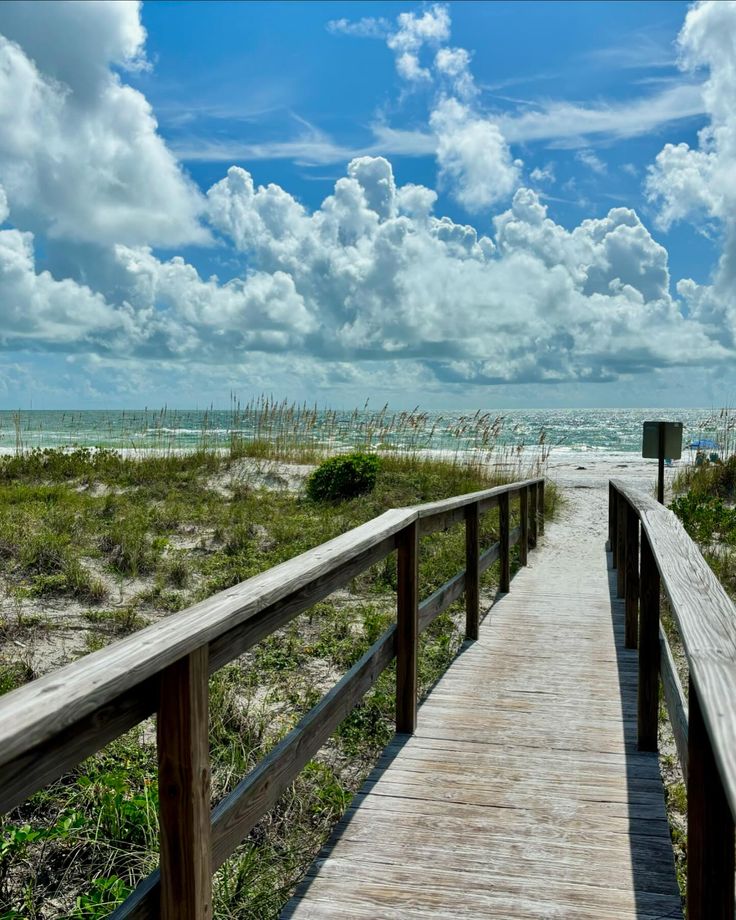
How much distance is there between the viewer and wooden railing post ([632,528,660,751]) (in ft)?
12.0

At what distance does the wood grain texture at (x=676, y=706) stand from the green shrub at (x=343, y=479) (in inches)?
370

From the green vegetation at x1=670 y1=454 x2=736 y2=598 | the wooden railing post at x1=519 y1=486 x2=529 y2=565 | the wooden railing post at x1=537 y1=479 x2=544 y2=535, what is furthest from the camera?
the wooden railing post at x1=537 y1=479 x2=544 y2=535

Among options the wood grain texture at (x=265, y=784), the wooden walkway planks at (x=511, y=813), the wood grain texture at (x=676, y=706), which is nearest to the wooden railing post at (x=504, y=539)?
the wooden walkway planks at (x=511, y=813)

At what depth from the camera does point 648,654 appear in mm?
3691

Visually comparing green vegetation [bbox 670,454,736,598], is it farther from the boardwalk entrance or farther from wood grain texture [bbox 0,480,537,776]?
wood grain texture [bbox 0,480,537,776]

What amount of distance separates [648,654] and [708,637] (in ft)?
7.12

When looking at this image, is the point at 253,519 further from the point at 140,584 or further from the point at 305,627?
the point at 305,627

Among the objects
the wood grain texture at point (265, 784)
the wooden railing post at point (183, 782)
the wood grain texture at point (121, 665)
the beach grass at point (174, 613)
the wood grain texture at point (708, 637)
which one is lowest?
the beach grass at point (174, 613)

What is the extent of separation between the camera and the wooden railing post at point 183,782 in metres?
1.67

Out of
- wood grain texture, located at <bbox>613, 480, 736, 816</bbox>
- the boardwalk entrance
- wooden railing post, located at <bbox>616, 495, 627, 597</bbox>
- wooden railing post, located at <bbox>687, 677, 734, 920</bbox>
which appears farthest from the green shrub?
wooden railing post, located at <bbox>687, 677, 734, 920</bbox>

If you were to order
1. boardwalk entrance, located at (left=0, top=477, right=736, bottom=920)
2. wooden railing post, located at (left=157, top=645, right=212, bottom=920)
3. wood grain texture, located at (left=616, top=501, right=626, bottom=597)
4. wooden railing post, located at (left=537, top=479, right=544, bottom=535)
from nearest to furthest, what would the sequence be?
boardwalk entrance, located at (left=0, top=477, right=736, bottom=920) → wooden railing post, located at (left=157, top=645, right=212, bottom=920) → wood grain texture, located at (left=616, top=501, right=626, bottom=597) → wooden railing post, located at (left=537, top=479, right=544, bottom=535)

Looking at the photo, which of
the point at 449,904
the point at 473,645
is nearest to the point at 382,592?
the point at 473,645

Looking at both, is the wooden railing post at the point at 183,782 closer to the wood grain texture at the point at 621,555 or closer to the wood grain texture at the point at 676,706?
the wood grain texture at the point at 676,706

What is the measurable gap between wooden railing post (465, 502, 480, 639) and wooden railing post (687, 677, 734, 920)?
12.4 feet
